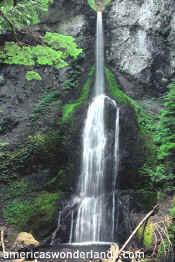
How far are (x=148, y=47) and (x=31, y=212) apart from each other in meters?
12.1

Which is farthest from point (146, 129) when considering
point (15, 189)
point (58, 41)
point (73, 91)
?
point (15, 189)

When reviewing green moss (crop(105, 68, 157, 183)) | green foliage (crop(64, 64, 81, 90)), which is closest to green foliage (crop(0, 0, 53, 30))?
green moss (crop(105, 68, 157, 183))

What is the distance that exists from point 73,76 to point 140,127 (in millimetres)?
6907

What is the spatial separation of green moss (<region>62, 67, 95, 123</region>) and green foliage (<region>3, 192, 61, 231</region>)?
3.99 meters

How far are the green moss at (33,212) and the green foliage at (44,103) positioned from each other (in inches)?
204

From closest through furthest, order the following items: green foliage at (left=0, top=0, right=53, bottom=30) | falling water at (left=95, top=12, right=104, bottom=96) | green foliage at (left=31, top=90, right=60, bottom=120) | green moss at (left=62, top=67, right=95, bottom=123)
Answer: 1. green foliage at (left=0, top=0, right=53, bottom=30)
2. green moss at (left=62, top=67, right=95, bottom=123)
3. green foliage at (left=31, top=90, right=60, bottom=120)
4. falling water at (left=95, top=12, right=104, bottom=96)

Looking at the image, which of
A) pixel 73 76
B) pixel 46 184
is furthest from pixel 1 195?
pixel 73 76

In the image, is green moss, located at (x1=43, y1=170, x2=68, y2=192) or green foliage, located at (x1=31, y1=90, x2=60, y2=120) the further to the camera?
green foliage, located at (x1=31, y1=90, x2=60, y2=120)

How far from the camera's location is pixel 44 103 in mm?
12711

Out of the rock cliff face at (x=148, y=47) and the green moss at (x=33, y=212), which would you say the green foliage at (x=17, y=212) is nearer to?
the green moss at (x=33, y=212)

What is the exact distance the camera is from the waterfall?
7.38 meters

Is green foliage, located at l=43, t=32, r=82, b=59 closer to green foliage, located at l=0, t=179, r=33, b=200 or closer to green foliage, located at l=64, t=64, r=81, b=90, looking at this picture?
green foliage, located at l=0, t=179, r=33, b=200

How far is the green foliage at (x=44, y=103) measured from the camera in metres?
12.1

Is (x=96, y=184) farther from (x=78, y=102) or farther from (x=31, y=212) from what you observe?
(x=78, y=102)
